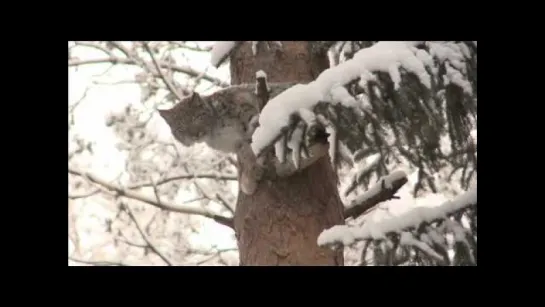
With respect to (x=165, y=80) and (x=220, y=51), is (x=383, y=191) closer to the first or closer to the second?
(x=220, y=51)

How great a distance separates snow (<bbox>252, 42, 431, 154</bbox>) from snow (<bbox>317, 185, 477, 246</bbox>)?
48cm

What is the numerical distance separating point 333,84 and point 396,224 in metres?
0.59

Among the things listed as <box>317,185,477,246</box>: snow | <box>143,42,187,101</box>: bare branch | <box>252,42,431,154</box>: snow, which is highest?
<box>143,42,187,101</box>: bare branch

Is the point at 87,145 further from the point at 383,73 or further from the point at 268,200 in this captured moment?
the point at 383,73

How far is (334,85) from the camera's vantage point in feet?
7.25

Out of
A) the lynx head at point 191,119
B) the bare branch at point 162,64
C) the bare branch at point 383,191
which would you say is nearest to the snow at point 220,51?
the lynx head at point 191,119

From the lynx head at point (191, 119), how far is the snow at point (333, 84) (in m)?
1.54

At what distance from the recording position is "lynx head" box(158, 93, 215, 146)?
12.3ft

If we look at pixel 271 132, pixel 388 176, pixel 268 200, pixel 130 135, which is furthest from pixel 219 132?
pixel 130 135

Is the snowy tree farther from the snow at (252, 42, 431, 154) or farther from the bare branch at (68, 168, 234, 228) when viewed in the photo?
the bare branch at (68, 168, 234, 228)

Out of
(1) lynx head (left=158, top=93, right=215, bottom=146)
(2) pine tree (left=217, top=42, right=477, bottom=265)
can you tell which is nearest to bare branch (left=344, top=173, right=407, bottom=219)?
(2) pine tree (left=217, top=42, right=477, bottom=265)

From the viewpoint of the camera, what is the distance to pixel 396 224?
2383mm
